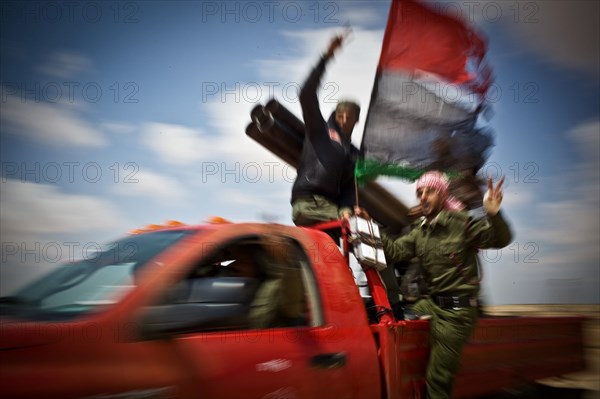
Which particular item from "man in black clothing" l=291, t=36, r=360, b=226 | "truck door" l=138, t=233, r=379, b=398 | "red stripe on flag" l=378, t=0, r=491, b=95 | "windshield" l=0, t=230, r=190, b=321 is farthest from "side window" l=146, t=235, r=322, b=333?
"red stripe on flag" l=378, t=0, r=491, b=95

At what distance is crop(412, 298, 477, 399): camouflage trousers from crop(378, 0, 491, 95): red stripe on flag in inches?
76.6

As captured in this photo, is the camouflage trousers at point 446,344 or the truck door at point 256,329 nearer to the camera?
the truck door at point 256,329

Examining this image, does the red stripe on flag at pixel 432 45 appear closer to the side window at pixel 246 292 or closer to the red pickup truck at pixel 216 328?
the red pickup truck at pixel 216 328

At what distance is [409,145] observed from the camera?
4.30m

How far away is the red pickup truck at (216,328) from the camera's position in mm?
2059

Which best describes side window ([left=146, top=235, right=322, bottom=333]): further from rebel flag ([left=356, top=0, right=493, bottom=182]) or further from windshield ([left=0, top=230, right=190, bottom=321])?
rebel flag ([left=356, top=0, right=493, bottom=182])

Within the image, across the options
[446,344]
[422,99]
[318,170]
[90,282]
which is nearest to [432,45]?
[422,99]

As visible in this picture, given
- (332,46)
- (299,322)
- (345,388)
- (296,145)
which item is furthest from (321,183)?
(345,388)

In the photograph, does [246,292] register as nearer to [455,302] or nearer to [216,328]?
[216,328]

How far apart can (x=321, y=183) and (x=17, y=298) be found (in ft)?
6.98

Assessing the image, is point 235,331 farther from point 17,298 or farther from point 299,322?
point 17,298

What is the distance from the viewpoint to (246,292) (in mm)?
2621

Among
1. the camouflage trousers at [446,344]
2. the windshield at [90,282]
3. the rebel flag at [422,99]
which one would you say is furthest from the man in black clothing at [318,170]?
the windshield at [90,282]

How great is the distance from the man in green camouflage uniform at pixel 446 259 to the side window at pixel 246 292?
2.76 feet
